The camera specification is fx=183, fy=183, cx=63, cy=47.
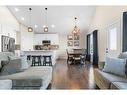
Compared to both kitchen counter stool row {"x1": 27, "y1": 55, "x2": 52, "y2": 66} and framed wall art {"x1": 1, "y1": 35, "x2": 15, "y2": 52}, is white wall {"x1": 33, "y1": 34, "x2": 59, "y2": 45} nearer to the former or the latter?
framed wall art {"x1": 1, "y1": 35, "x2": 15, "y2": 52}

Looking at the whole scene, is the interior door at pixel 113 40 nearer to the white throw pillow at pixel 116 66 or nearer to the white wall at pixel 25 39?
the white throw pillow at pixel 116 66

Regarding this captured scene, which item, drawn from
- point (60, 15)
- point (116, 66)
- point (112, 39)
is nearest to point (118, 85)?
point (116, 66)

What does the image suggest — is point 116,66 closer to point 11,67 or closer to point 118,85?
point 118,85

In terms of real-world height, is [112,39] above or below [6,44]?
above

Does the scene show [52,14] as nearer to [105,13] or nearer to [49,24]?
[49,24]

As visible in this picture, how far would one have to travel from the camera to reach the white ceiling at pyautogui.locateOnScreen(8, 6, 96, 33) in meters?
10.6

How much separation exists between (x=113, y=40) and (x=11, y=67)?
5154 millimetres

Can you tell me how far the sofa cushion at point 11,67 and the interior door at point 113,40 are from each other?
13.3ft

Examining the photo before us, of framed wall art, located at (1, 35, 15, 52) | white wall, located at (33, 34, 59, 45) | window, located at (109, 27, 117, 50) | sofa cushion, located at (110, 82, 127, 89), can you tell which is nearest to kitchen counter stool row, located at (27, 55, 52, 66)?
framed wall art, located at (1, 35, 15, 52)

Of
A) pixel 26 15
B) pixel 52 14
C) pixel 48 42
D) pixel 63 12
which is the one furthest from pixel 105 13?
pixel 48 42

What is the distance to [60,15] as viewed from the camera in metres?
11.7

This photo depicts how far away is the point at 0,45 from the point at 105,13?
5423 mm

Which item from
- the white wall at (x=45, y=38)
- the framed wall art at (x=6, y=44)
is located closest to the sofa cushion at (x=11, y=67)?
the framed wall art at (x=6, y=44)
